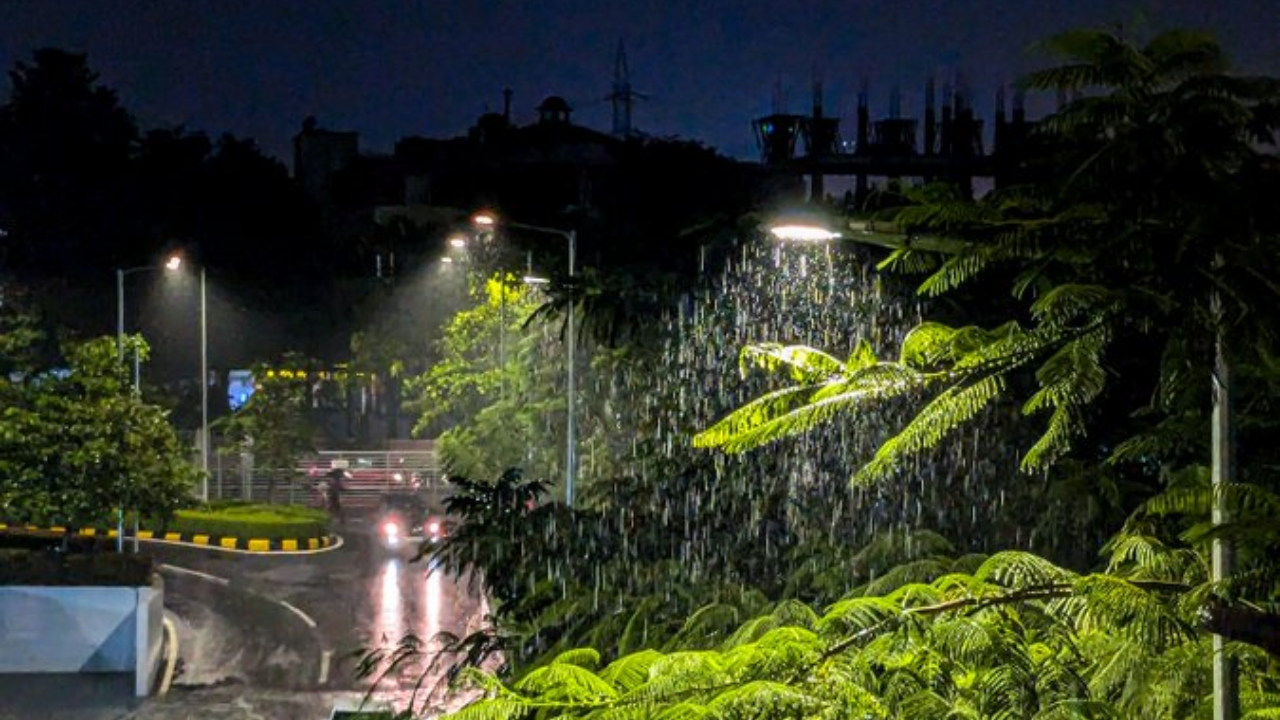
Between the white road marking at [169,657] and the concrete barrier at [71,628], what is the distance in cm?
21

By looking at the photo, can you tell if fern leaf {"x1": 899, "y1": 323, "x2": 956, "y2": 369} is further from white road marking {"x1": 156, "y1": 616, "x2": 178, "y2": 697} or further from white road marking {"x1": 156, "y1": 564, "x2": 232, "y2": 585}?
white road marking {"x1": 156, "y1": 564, "x2": 232, "y2": 585}

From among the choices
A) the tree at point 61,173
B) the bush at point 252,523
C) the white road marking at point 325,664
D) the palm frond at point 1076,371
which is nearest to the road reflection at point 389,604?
the white road marking at point 325,664

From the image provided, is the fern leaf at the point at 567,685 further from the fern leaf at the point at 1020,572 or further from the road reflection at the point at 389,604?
the road reflection at the point at 389,604

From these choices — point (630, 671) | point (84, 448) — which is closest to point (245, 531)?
point (84, 448)

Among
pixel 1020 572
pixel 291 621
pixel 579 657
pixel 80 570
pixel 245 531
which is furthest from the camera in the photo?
pixel 245 531

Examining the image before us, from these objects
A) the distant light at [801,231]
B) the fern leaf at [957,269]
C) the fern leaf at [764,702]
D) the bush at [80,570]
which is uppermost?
the distant light at [801,231]

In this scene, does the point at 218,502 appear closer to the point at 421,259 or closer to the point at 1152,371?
the point at 421,259

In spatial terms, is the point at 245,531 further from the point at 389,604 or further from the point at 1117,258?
the point at 1117,258

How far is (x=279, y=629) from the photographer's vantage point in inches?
1004

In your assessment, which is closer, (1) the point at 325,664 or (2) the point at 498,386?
(1) the point at 325,664

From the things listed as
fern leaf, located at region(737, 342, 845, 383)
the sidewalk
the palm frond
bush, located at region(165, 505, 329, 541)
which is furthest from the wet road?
the palm frond

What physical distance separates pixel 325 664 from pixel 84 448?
513cm

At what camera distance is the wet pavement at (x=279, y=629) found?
21062 millimetres

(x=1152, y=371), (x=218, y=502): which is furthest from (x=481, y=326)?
(x=1152, y=371)
